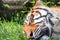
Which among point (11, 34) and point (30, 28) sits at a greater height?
point (30, 28)

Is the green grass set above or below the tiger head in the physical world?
below

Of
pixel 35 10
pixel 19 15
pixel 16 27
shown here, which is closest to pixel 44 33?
pixel 35 10

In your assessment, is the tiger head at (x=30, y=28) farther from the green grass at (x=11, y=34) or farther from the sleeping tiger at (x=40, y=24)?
the green grass at (x=11, y=34)

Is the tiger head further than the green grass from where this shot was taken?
No

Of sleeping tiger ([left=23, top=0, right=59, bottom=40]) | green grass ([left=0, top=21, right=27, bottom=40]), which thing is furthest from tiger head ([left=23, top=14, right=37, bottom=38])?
green grass ([left=0, top=21, right=27, bottom=40])

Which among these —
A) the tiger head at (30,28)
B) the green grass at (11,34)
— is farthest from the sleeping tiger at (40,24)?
the green grass at (11,34)

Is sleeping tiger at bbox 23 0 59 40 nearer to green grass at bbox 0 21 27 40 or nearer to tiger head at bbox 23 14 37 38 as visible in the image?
tiger head at bbox 23 14 37 38

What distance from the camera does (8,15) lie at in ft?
23.0

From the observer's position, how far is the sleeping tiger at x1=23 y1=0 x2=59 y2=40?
4008 millimetres

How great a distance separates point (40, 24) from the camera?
4000mm

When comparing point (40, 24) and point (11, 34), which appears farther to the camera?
point (11, 34)

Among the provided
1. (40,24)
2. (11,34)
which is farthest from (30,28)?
(11,34)

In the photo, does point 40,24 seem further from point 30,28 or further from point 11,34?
point 11,34

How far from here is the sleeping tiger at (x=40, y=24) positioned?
401cm
